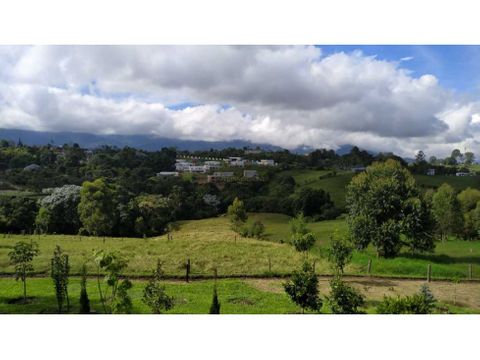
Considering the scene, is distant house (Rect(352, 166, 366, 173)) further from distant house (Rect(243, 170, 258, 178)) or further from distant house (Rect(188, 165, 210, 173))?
distant house (Rect(188, 165, 210, 173))

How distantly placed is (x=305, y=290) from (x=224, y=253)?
482 cm

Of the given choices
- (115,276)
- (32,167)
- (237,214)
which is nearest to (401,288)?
(237,214)

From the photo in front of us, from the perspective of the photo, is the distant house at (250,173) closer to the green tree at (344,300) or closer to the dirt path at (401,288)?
the dirt path at (401,288)

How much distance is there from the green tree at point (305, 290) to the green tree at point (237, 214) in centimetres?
403

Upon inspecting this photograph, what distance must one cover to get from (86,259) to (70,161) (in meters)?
3.54

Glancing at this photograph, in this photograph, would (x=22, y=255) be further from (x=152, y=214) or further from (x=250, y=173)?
(x=250, y=173)

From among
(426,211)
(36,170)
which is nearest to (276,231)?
(426,211)

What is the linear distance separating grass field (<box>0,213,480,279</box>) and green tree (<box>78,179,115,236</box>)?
1.47 ft

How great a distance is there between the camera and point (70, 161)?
515 inches

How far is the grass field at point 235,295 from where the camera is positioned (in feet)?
33.1

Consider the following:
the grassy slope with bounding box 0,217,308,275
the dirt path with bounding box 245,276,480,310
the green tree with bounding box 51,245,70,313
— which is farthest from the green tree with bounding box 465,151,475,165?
the green tree with bounding box 51,245,70,313

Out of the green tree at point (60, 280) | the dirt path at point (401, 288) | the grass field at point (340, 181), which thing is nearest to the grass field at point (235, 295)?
the dirt path at point (401, 288)

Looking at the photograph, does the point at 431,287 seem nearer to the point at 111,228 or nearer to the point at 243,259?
the point at 243,259

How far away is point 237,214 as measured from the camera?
1311 cm
